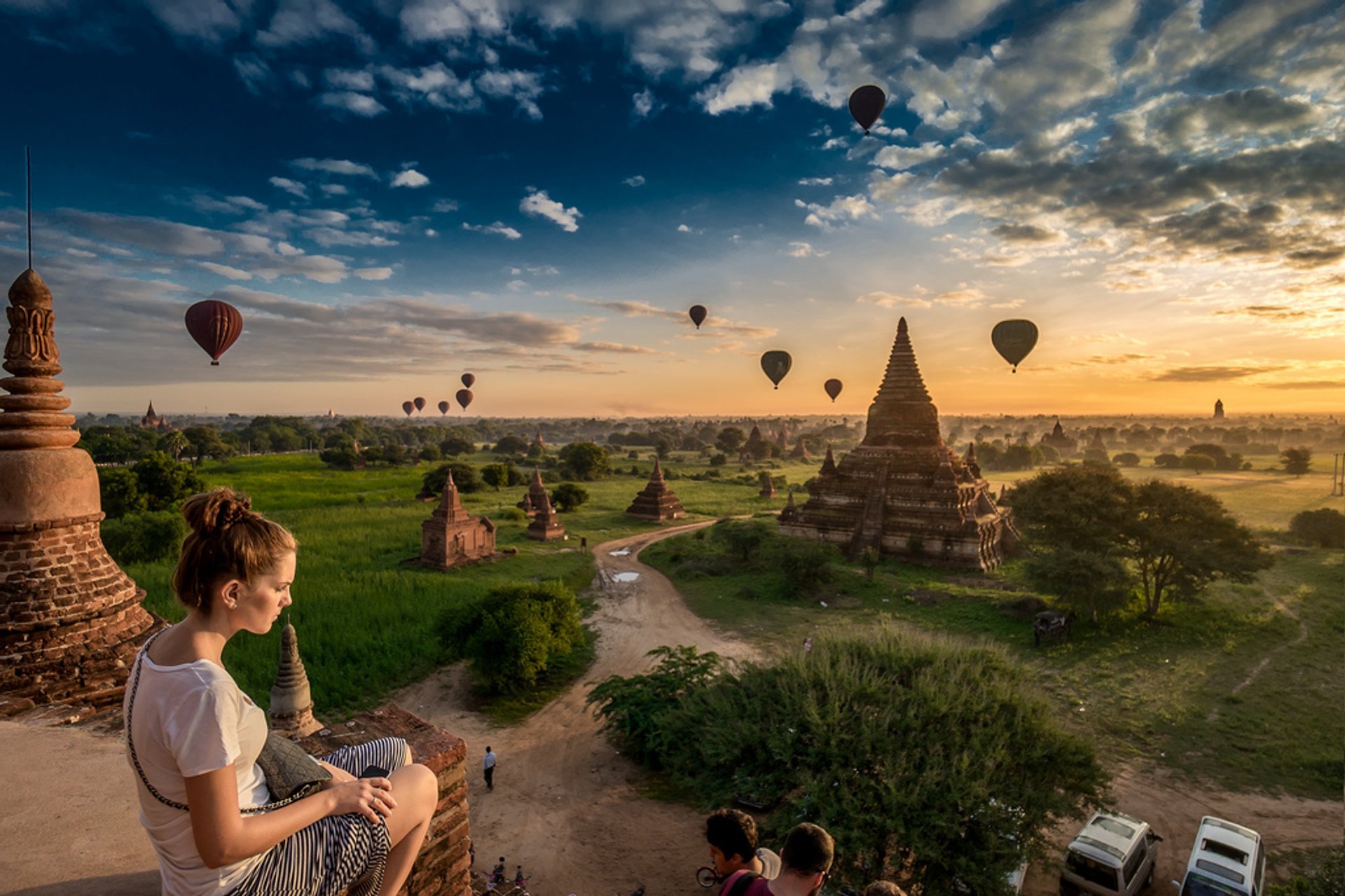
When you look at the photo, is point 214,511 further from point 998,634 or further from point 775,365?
point 775,365

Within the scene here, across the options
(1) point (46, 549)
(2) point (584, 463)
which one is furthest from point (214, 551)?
(2) point (584, 463)

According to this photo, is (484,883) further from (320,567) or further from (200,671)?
(320,567)

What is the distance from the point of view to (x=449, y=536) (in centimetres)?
2791

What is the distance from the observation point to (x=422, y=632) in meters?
18.7

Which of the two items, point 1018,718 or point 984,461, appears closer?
point 1018,718

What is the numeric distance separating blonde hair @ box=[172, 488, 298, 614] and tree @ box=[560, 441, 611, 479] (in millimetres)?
58745

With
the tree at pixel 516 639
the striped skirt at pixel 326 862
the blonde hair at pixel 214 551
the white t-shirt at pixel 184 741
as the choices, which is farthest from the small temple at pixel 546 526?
the blonde hair at pixel 214 551

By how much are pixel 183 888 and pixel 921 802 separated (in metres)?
7.78

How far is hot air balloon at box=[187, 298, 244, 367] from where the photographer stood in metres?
18.4

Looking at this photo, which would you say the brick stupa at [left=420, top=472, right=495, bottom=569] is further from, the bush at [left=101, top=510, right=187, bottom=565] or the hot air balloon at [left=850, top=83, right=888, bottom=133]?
the hot air balloon at [left=850, top=83, right=888, bottom=133]

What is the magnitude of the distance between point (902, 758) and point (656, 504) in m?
33.6

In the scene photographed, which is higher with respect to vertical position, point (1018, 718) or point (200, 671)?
point (200, 671)

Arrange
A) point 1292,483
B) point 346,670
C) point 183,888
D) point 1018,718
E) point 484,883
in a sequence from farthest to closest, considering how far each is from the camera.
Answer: point 1292,483, point 346,670, point 1018,718, point 484,883, point 183,888

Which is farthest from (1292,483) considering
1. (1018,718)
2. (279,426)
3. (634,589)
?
(279,426)
